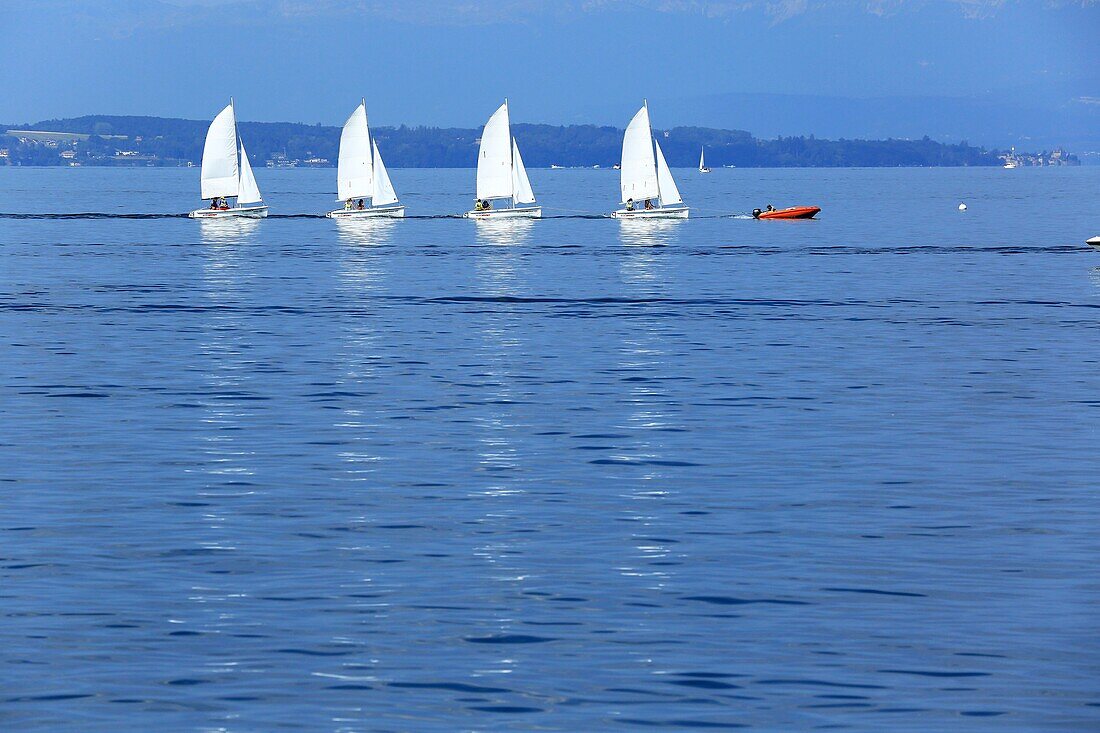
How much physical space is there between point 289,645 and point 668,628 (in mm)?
4471

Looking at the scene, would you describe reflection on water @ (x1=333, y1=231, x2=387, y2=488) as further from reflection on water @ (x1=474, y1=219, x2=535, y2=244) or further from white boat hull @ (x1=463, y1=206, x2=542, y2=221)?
white boat hull @ (x1=463, y1=206, x2=542, y2=221)

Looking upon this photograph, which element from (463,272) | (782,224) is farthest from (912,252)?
(782,224)

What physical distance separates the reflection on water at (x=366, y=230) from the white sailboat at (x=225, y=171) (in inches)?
316

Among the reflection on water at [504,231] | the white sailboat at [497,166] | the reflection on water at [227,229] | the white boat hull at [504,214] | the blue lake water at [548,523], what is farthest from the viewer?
the white boat hull at [504,214]

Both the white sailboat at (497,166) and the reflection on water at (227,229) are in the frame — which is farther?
the white sailboat at (497,166)

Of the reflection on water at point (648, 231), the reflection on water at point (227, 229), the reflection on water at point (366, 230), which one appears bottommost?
the reflection on water at point (227, 229)

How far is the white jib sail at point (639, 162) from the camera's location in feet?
459

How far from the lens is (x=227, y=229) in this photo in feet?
493

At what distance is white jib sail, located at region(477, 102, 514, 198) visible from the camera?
147 meters

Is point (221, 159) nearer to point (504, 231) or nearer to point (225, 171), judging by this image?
point (225, 171)

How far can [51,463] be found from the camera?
33.8m

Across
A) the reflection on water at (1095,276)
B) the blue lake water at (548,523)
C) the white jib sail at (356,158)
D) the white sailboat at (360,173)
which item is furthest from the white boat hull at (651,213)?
the blue lake water at (548,523)

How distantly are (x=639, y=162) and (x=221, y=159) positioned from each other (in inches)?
1416

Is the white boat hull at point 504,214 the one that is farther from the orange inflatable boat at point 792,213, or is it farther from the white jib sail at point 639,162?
the orange inflatable boat at point 792,213
